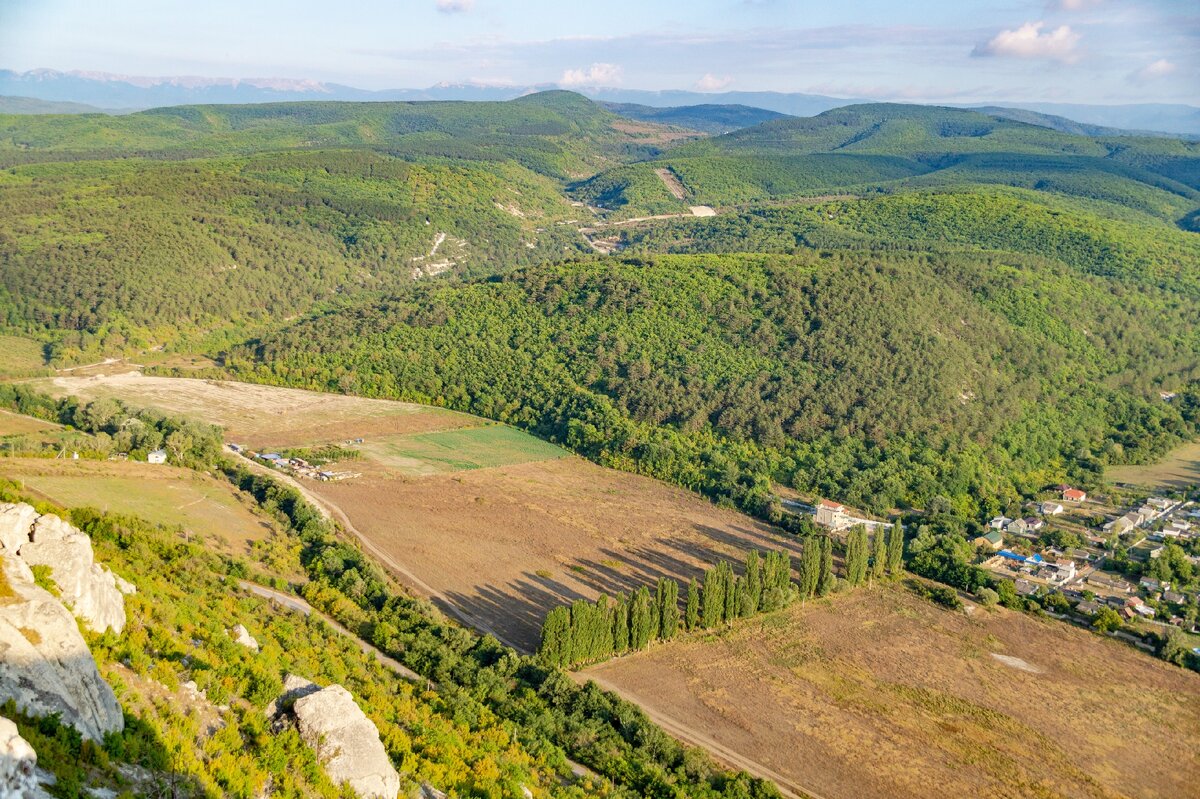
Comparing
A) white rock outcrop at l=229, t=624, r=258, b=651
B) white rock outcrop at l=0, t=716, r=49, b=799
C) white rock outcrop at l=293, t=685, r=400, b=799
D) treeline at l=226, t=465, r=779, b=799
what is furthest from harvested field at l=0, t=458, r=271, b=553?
white rock outcrop at l=0, t=716, r=49, b=799

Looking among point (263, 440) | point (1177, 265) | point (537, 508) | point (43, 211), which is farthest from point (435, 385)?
point (1177, 265)

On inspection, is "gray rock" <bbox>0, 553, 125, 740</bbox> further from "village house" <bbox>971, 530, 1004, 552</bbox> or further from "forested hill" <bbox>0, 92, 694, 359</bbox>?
"forested hill" <bbox>0, 92, 694, 359</bbox>

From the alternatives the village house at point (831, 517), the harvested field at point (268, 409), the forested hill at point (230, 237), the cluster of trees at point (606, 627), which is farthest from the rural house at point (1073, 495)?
the forested hill at point (230, 237)

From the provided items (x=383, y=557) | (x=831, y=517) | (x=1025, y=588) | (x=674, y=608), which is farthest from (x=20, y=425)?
(x=1025, y=588)

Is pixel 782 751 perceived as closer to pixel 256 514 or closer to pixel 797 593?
pixel 797 593

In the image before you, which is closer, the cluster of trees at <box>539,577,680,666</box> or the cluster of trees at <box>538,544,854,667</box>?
the cluster of trees at <box>539,577,680,666</box>

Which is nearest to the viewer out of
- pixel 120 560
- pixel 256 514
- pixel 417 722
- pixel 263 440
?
pixel 417 722
